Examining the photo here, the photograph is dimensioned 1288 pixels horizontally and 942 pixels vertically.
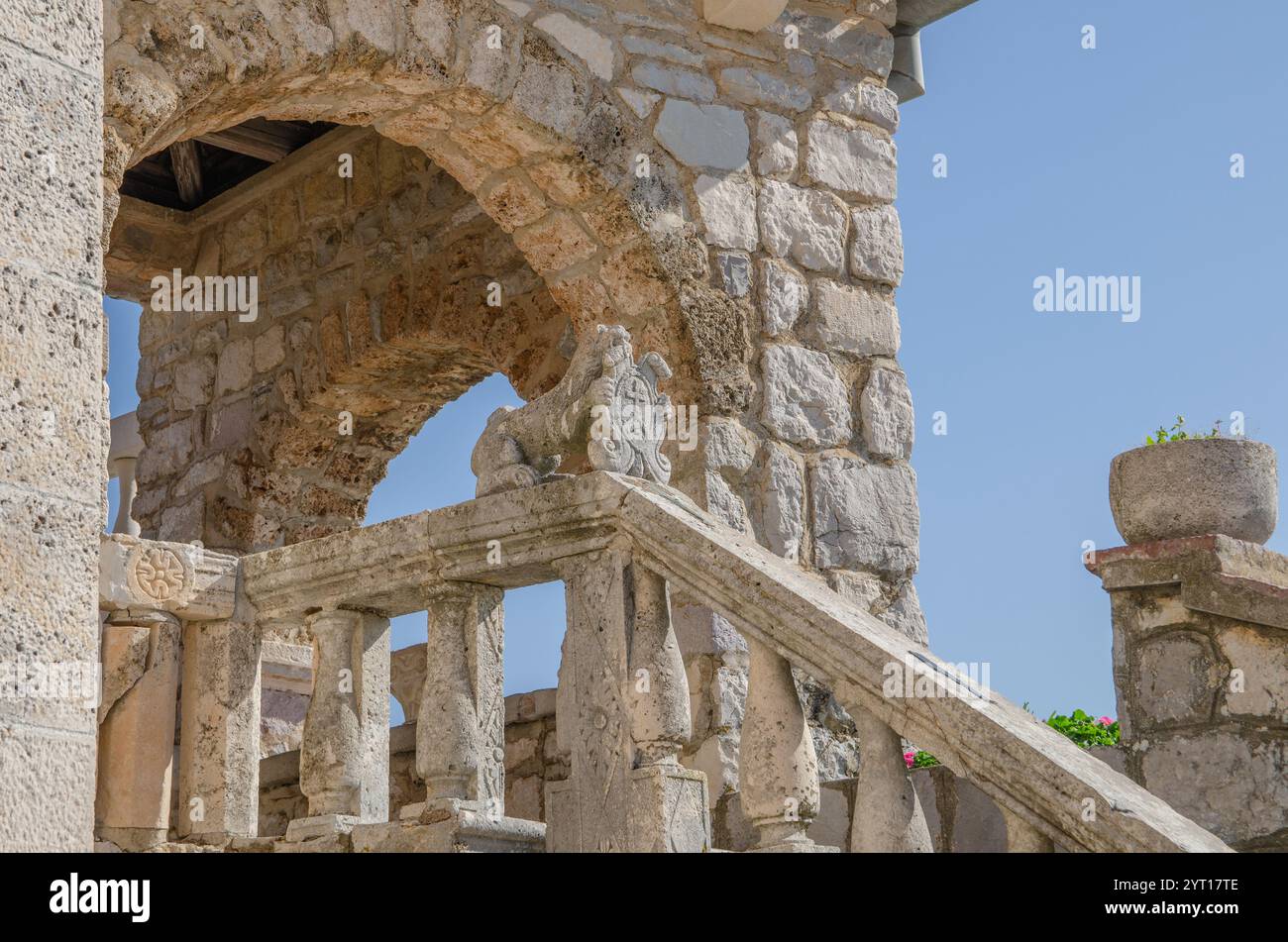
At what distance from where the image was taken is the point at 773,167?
569 cm

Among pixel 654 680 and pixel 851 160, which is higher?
pixel 851 160

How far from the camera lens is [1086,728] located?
5703mm

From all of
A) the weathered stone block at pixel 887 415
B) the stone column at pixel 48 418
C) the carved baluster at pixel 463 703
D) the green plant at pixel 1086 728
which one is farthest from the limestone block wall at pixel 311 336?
the stone column at pixel 48 418

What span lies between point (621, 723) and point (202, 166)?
18.1 ft

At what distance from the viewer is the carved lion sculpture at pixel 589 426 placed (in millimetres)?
3391

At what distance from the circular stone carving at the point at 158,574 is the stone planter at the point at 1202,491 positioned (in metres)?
2.31

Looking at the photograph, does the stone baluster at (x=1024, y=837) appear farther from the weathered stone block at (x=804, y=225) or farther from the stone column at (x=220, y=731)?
the weathered stone block at (x=804, y=225)

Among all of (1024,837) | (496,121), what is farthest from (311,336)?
(1024,837)

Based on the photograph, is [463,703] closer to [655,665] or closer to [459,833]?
[459,833]

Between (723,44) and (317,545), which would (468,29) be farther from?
(317,545)

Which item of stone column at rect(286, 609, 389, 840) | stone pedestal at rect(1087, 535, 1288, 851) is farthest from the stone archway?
stone pedestal at rect(1087, 535, 1288, 851)
